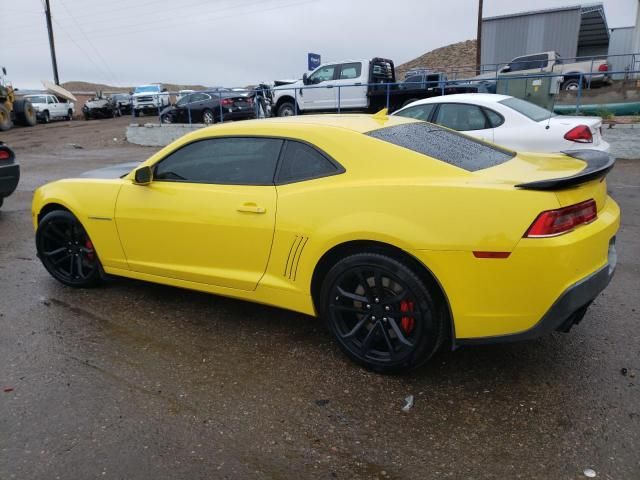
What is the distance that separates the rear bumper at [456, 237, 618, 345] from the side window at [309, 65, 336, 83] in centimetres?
1439

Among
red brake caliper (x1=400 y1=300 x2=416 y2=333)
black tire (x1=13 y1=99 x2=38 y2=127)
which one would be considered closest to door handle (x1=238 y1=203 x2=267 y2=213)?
red brake caliper (x1=400 y1=300 x2=416 y2=333)

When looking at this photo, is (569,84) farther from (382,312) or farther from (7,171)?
(382,312)

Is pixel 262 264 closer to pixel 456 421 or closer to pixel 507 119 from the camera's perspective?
pixel 456 421

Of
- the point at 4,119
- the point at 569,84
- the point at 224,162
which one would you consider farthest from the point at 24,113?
the point at 224,162

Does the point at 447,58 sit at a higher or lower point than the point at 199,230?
higher

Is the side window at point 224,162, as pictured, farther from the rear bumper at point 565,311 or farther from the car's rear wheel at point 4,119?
the car's rear wheel at point 4,119

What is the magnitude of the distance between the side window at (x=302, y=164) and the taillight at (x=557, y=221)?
1162 mm

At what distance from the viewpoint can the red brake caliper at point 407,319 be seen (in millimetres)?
2877

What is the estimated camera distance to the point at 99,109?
32812 millimetres

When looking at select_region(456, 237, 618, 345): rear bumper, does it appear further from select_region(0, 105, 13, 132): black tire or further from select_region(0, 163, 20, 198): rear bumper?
select_region(0, 105, 13, 132): black tire

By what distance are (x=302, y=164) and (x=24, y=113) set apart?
28.6 meters

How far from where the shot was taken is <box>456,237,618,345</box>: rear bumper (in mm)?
2580

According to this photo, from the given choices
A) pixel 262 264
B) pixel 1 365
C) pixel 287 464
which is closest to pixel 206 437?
pixel 287 464

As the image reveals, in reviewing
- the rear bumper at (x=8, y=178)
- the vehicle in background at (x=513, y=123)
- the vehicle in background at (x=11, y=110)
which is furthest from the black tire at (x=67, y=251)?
A: the vehicle in background at (x=11, y=110)
